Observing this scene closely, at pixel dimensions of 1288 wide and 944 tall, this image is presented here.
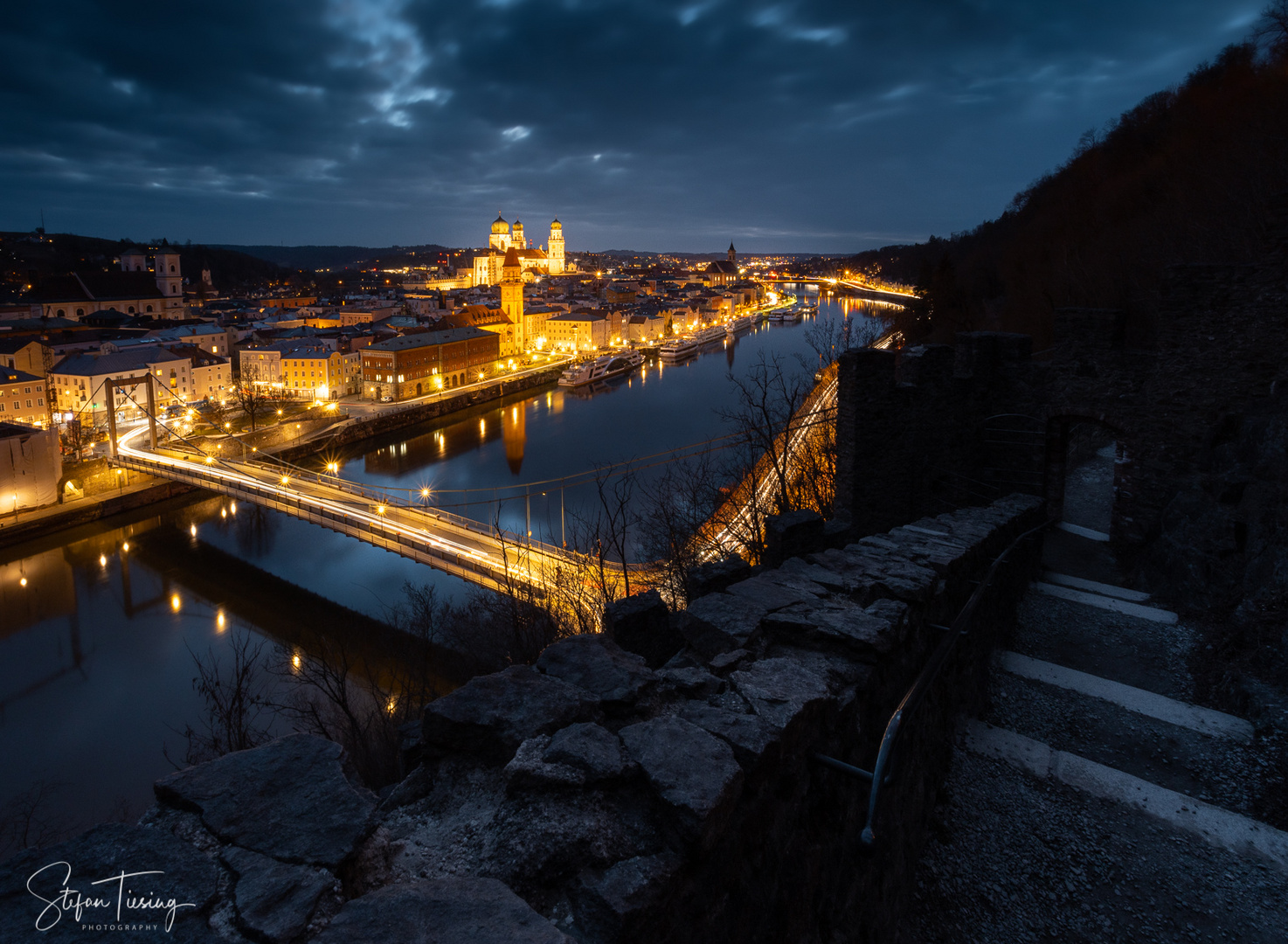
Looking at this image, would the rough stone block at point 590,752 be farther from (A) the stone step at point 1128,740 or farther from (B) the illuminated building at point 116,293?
(B) the illuminated building at point 116,293

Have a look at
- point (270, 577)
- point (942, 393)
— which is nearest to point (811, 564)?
point (942, 393)

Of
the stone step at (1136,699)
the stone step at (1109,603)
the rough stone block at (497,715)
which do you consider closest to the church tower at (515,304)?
the stone step at (1109,603)

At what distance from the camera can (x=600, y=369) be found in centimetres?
3456

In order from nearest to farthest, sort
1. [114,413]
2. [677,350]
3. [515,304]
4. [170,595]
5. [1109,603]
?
[1109,603] < [170,595] < [114,413] < [677,350] < [515,304]

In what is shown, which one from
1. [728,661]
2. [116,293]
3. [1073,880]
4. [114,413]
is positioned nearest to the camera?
[728,661]

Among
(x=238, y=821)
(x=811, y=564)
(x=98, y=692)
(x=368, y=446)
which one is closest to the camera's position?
(x=238, y=821)

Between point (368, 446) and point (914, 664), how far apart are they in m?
23.5

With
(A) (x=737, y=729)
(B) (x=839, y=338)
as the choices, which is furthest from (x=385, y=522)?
(A) (x=737, y=729)

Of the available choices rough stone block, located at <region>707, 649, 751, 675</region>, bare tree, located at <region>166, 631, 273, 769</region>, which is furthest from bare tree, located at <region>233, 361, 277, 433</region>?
rough stone block, located at <region>707, 649, 751, 675</region>

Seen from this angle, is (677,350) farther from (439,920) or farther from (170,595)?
(439,920)

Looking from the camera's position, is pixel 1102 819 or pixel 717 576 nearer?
pixel 1102 819

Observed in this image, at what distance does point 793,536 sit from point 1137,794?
147 centimetres

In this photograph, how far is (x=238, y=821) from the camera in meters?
1.00

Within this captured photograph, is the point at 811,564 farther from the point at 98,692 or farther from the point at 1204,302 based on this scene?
the point at 98,692
